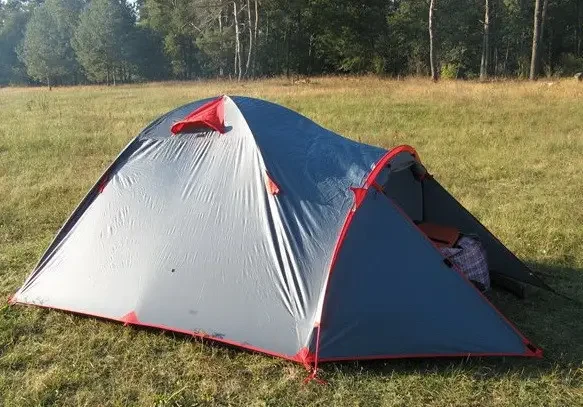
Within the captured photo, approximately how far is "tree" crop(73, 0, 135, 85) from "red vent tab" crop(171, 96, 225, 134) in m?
41.8

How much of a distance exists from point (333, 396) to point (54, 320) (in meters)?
2.36

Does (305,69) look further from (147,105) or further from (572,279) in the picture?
(572,279)

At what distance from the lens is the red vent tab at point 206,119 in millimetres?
4605

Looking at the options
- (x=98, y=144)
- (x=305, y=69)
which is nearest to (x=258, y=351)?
(x=98, y=144)

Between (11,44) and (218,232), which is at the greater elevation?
(11,44)

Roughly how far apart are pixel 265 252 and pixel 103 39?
4454cm

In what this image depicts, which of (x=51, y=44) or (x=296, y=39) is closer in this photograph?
(x=296, y=39)

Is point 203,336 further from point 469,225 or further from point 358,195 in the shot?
point 469,225

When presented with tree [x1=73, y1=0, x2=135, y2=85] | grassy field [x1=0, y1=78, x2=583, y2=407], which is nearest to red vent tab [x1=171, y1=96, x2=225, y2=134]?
grassy field [x1=0, y1=78, x2=583, y2=407]

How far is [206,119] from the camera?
15.1 feet

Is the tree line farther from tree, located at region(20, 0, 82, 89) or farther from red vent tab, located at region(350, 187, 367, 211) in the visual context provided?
red vent tab, located at region(350, 187, 367, 211)

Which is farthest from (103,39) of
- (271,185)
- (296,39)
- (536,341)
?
(536,341)

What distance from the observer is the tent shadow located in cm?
365

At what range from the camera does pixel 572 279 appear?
5168 millimetres
